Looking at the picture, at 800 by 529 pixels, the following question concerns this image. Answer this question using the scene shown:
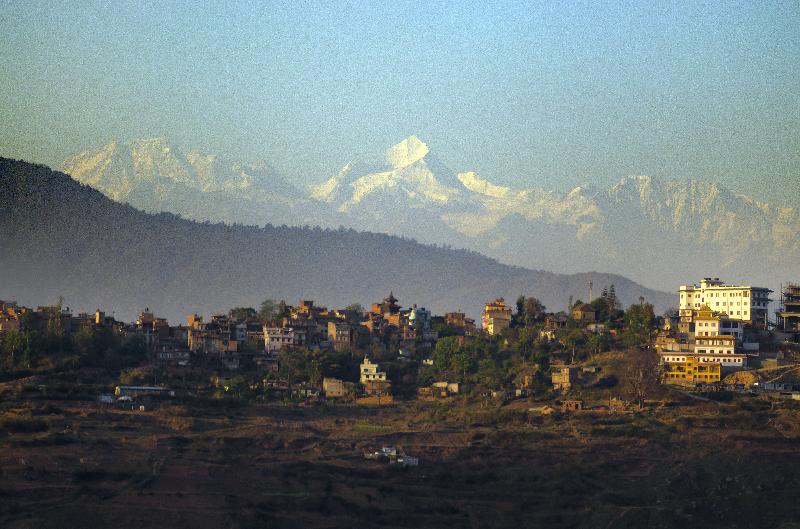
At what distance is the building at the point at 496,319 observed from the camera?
67.6 meters

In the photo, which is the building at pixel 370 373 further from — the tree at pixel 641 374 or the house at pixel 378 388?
the tree at pixel 641 374

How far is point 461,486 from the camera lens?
42.8 metres

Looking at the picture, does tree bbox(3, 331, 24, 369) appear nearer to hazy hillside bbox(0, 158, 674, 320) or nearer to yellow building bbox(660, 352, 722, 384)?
yellow building bbox(660, 352, 722, 384)

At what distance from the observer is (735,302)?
64000mm

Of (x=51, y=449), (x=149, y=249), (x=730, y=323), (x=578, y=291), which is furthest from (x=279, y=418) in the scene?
(x=149, y=249)

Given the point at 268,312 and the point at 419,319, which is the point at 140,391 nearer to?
the point at 268,312

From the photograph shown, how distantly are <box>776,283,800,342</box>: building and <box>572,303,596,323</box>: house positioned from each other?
731 cm

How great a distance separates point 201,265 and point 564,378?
7344 cm

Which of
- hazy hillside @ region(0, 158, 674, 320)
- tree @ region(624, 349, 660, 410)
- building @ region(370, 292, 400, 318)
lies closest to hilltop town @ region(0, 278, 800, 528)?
tree @ region(624, 349, 660, 410)

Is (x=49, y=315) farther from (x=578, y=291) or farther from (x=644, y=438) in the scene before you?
(x=578, y=291)

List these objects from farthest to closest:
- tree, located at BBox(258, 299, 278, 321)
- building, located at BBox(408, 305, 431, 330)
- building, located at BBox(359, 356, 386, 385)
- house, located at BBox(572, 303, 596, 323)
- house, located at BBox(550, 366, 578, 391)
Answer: tree, located at BBox(258, 299, 278, 321), building, located at BBox(408, 305, 431, 330), house, located at BBox(572, 303, 596, 323), building, located at BBox(359, 356, 386, 385), house, located at BBox(550, 366, 578, 391)

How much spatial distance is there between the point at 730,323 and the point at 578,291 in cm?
5794

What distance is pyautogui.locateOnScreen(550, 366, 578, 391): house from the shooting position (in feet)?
183

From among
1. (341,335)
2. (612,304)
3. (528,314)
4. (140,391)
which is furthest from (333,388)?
(612,304)
